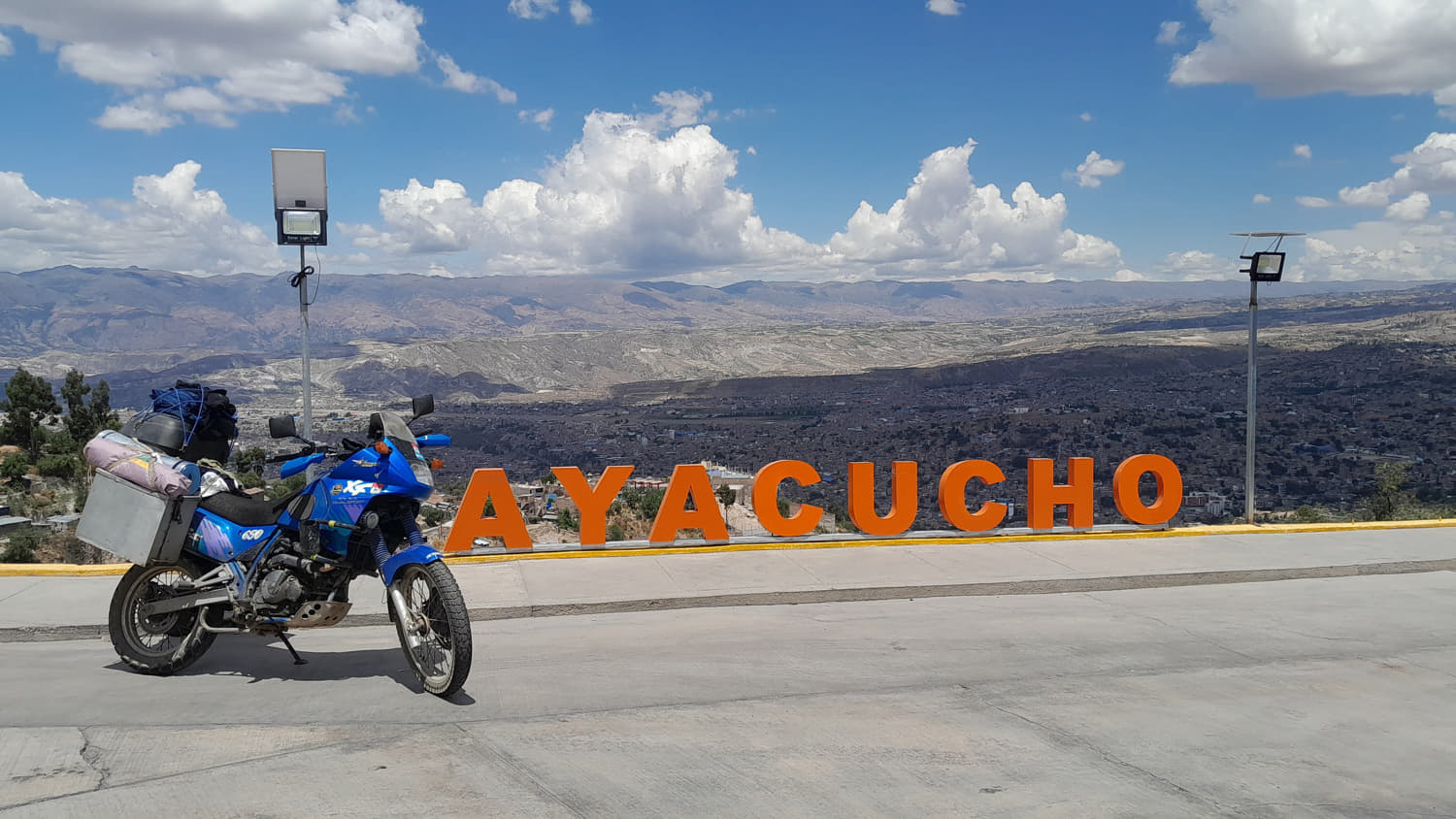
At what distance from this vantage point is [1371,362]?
89.1m

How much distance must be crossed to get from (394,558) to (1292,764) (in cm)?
530

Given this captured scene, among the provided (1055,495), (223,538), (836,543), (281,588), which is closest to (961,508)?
(1055,495)

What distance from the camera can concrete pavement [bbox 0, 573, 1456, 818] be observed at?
4941mm

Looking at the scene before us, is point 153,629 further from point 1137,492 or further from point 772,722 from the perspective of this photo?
point 1137,492

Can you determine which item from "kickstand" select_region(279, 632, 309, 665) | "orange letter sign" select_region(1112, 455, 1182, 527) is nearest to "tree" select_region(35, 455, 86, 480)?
"kickstand" select_region(279, 632, 309, 665)

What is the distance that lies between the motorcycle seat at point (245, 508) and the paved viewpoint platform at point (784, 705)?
108 cm

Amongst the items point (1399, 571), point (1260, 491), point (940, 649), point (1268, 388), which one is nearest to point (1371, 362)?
point (1268, 388)

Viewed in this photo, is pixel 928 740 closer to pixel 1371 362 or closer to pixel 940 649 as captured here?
pixel 940 649

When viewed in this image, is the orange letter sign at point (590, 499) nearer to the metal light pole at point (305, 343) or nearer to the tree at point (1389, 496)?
the metal light pole at point (305, 343)

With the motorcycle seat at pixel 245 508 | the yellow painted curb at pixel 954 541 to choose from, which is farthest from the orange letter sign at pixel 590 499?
the motorcycle seat at pixel 245 508

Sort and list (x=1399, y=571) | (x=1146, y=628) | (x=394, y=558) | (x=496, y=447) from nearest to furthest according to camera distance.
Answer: (x=394, y=558) < (x=1146, y=628) < (x=1399, y=571) < (x=496, y=447)

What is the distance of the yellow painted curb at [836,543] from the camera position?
1020 centimetres

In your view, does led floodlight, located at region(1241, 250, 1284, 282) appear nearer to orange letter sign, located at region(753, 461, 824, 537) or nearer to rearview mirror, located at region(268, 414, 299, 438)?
orange letter sign, located at region(753, 461, 824, 537)

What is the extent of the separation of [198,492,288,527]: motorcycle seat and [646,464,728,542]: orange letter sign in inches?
220
